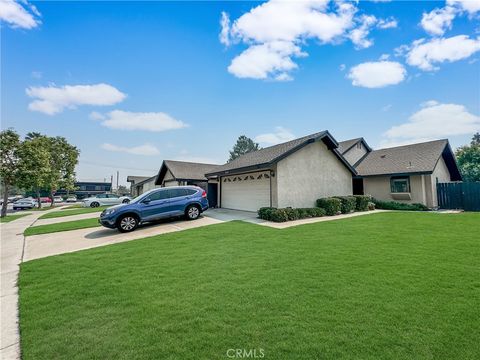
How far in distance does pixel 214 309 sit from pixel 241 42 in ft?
38.6

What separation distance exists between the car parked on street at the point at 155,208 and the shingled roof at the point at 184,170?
9.60m

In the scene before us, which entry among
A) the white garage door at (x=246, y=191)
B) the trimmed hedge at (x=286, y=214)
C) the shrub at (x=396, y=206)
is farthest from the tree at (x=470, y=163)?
the white garage door at (x=246, y=191)

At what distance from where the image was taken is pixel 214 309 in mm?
3408

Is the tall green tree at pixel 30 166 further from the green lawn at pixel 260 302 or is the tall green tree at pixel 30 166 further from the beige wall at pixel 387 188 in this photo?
the beige wall at pixel 387 188

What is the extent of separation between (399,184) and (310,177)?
8173 mm

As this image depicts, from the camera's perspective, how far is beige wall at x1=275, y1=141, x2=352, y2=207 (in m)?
13.2

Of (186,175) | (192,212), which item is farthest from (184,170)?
(192,212)

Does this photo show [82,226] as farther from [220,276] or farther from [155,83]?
[220,276]

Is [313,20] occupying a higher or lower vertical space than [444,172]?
higher

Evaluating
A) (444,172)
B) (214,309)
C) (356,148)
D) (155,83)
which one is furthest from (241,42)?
(444,172)

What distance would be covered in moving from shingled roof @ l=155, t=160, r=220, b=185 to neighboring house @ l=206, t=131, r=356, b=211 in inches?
222

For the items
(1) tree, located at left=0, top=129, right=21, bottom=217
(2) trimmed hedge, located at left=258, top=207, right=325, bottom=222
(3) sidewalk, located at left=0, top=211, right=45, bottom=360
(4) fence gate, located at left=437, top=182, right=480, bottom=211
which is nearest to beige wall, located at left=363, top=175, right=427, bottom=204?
(4) fence gate, located at left=437, top=182, right=480, bottom=211

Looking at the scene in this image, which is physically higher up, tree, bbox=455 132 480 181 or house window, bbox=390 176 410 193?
tree, bbox=455 132 480 181

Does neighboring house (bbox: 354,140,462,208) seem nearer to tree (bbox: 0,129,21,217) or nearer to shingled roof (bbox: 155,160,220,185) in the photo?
shingled roof (bbox: 155,160,220,185)
